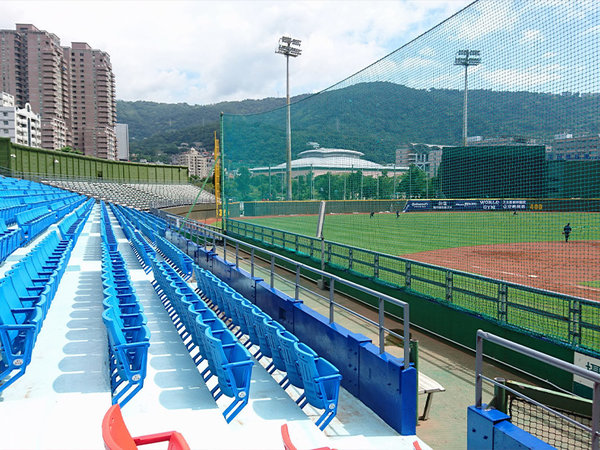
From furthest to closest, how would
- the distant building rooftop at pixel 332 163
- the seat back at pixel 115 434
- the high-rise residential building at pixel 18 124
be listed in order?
the high-rise residential building at pixel 18 124, the distant building rooftop at pixel 332 163, the seat back at pixel 115 434

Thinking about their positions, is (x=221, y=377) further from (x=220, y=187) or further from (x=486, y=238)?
(x=486, y=238)

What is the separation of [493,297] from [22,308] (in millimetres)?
5847

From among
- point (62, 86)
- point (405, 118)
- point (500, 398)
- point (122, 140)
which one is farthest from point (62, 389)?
point (122, 140)

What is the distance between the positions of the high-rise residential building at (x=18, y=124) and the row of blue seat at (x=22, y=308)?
8708 centimetres

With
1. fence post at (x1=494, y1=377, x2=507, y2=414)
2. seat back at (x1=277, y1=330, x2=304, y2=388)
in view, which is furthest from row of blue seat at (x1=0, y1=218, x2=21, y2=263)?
fence post at (x1=494, y1=377, x2=507, y2=414)

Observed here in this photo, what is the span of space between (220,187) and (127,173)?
39545 mm

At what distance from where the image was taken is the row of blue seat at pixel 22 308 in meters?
3.53

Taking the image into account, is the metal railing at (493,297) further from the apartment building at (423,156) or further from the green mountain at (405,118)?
the green mountain at (405,118)

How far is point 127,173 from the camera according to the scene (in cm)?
5450

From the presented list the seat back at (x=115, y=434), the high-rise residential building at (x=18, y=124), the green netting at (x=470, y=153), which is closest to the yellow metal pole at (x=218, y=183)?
the green netting at (x=470, y=153)

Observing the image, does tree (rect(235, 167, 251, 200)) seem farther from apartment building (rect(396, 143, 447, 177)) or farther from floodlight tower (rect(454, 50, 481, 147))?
floodlight tower (rect(454, 50, 481, 147))

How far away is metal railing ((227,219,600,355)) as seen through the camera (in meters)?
5.80

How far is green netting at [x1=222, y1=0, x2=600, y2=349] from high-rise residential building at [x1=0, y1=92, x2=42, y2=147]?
82577mm

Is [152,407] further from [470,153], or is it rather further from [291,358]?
[470,153]
